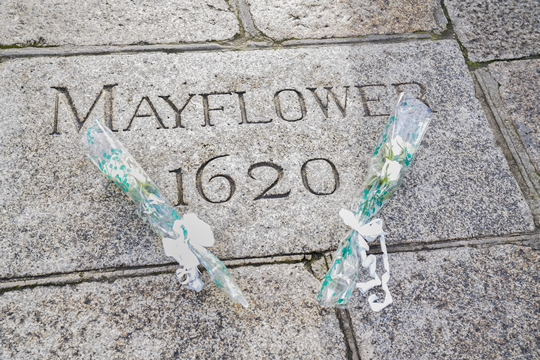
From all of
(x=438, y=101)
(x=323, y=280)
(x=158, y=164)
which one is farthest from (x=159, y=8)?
(x=323, y=280)

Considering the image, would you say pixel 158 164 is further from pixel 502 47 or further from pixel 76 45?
pixel 502 47

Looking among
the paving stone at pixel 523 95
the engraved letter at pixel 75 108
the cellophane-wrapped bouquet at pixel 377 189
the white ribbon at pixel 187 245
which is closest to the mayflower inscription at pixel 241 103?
the engraved letter at pixel 75 108

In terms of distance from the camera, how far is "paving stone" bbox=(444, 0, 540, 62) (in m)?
1.90

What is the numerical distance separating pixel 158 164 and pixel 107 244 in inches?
13.2

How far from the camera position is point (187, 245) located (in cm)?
120

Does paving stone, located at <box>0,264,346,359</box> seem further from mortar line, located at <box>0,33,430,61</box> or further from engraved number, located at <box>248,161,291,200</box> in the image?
mortar line, located at <box>0,33,430,61</box>

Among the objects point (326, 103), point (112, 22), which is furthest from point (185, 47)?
point (326, 103)

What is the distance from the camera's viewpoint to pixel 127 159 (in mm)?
1364

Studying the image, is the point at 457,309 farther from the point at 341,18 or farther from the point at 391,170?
the point at 341,18

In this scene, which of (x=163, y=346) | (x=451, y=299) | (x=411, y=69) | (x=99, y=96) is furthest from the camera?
(x=411, y=69)

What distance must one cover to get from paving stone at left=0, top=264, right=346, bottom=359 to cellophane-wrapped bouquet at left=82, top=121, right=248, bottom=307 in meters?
0.07

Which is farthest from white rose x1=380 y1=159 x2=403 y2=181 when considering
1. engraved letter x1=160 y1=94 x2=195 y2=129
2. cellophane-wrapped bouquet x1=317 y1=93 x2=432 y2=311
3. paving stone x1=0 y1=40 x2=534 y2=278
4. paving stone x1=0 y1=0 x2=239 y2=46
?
paving stone x1=0 y1=0 x2=239 y2=46

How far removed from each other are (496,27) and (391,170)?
120 cm

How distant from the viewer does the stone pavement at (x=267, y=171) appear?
118cm
